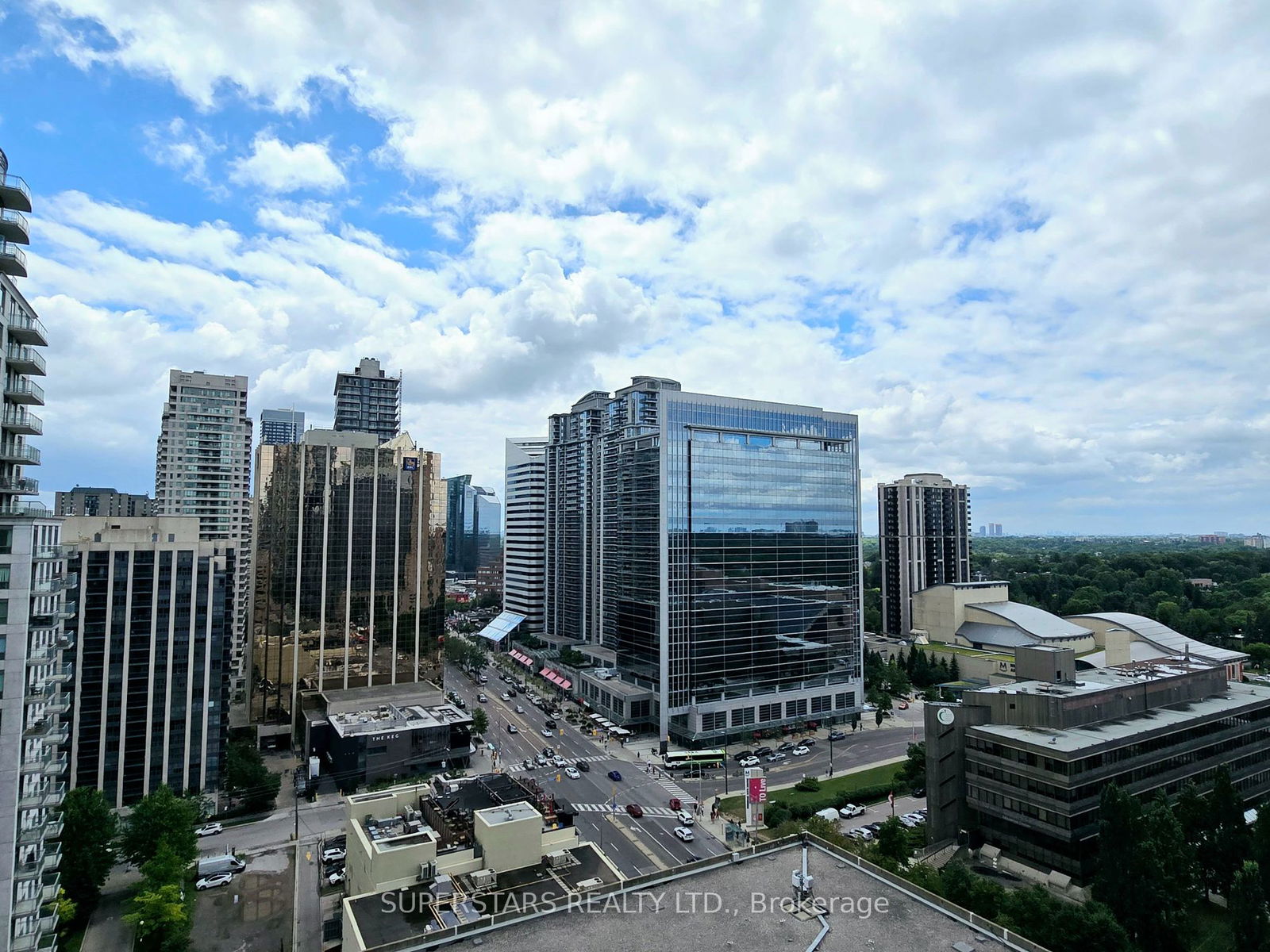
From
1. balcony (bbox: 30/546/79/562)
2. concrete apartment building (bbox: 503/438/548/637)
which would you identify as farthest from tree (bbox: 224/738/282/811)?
concrete apartment building (bbox: 503/438/548/637)

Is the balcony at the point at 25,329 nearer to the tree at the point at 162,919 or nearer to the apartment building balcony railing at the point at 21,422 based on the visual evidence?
the apartment building balcony railing at the point at 21,422

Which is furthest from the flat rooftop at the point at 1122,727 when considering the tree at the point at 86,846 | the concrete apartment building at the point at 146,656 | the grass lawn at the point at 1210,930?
the concrete apartment building at the point at 146,656

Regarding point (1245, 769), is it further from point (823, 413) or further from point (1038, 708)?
point (823, 413)

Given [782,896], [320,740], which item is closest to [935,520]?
[320,740]

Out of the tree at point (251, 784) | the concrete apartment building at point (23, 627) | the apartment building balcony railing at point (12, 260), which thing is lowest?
the tree at point (251, 784)

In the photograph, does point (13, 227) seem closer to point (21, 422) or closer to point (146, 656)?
point (21, 422)
